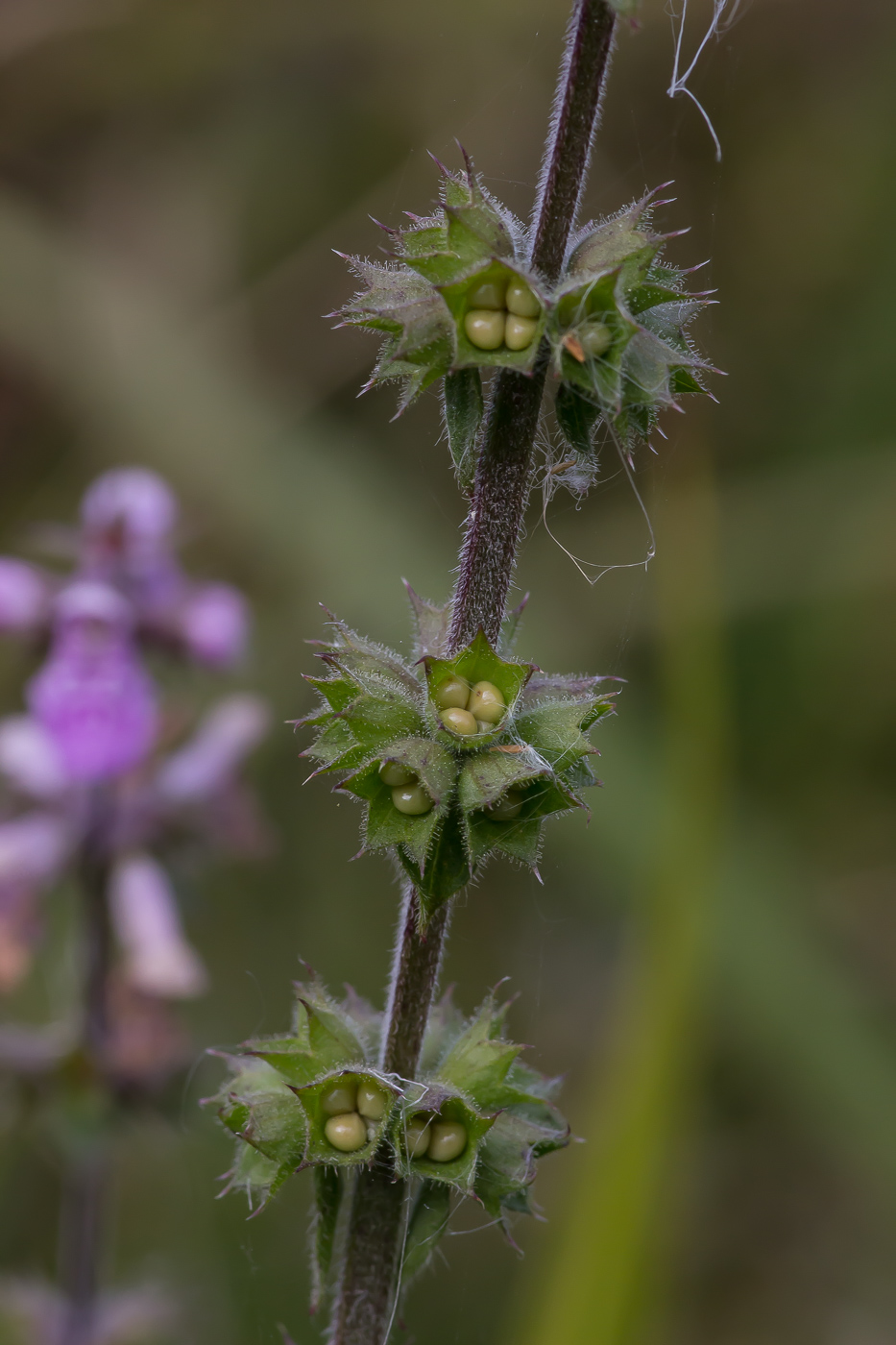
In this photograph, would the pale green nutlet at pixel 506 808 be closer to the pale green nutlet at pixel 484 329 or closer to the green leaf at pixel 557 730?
the green leaf at pixel 557 730

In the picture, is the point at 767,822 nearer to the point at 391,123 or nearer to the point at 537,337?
the point at 391,123

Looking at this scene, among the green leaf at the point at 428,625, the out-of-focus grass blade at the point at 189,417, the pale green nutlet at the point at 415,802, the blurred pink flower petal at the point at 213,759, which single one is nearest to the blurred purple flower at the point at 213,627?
the blurred pink flower petal at the point at 213,759

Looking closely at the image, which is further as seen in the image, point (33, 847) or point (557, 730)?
point (33, 847)

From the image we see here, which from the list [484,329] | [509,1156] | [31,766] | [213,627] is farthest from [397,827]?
[31,766]

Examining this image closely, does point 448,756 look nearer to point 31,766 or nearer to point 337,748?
point 337,748

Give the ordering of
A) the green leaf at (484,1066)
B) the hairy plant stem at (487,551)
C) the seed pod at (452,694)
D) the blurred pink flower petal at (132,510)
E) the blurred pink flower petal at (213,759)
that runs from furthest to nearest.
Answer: the blurred pink flower petal at (213,759), the blurred pink flower petal at (132,510), the green leaf at (484,1066), the seed pod at (452,694), the hairy plant stem at (487,551)

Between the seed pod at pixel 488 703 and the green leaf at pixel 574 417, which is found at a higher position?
the green leaf at pixel 574 417
